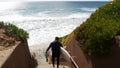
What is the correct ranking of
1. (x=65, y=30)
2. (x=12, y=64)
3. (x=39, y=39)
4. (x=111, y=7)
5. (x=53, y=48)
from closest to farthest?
→ 1. (x=12, y=64)
2. (x=53, y=48)
3. (x=111, y=7)
4. (x=39, y=39)
5. (x=65, y=30)

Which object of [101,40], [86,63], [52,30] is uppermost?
[101,40]

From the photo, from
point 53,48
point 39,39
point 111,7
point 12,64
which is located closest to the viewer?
point 12,64

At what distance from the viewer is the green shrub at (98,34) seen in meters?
12.5

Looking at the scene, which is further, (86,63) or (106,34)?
(86,63)

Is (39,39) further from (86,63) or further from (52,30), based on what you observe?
(86,63)

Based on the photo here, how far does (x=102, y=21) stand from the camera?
14141 millimetres

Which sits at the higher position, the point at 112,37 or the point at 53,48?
the point at 112,37

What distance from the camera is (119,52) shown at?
12.3 m

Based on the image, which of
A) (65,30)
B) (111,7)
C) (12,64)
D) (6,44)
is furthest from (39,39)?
(12,64)

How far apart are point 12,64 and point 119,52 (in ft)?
11.8

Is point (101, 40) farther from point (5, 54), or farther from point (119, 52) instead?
point (5, 54)

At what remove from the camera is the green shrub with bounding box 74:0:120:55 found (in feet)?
41.2

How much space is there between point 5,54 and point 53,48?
454 cm

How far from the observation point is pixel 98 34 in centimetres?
1273
